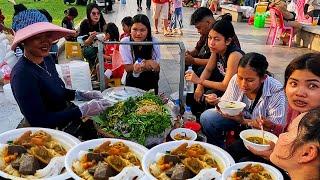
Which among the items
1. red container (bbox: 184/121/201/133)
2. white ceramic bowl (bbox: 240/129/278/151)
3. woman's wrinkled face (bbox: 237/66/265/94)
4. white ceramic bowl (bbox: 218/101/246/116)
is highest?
woman's wrinkled face (bbox: 237/66/265/94)

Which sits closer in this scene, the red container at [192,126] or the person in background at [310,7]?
the red container at [192,126]

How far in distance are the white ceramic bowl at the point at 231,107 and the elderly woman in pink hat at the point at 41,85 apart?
102cm

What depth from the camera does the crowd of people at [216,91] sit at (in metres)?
1.55

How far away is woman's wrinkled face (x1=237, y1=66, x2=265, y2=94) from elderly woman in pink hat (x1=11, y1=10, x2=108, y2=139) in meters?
1.21

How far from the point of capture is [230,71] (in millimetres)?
3760

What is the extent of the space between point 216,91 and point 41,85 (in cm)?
206

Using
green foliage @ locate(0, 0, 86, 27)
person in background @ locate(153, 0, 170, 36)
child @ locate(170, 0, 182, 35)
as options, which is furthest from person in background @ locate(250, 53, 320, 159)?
green foliage @ locate(0, 0, 86, 27)

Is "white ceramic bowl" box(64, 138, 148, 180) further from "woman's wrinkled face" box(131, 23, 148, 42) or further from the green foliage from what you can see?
the green foliage

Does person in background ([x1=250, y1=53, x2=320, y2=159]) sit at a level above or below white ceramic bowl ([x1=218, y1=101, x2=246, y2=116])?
above

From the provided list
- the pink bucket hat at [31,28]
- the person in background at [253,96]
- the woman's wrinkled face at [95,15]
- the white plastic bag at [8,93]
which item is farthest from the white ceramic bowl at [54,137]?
the woman's wrinkled face at [95,15]

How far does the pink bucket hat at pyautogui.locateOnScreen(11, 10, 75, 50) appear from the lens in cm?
266

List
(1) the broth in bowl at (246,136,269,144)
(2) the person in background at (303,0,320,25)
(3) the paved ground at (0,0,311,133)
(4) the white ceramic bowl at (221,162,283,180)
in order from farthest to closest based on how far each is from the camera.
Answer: (2) the person in background at (303,0,320,25), (3) the paved ground at (0,0,311,133), (1) the broth in bowl at (246,136,269,144), (4) the white ceramic bowl at (221,162,283,180)

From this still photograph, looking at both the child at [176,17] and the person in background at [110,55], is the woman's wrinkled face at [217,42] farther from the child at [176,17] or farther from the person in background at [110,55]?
the child at [176,17]

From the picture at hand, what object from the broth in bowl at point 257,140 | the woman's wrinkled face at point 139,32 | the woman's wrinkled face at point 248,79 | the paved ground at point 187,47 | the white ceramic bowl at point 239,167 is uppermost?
the woman's wrinkled face at point 139,32
